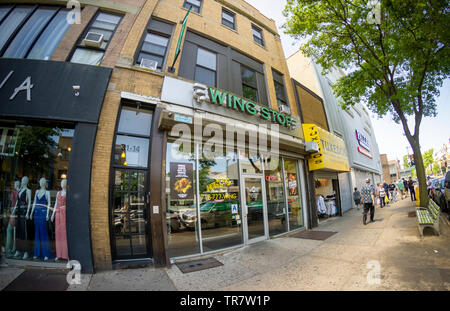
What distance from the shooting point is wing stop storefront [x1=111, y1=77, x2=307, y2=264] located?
509 centimetres

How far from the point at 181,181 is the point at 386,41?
1003cm

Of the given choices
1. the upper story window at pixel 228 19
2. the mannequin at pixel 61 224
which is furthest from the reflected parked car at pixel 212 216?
the upper story window at pixel 228 19

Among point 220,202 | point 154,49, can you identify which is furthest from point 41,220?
point 154,49

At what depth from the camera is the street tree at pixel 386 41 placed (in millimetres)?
6363

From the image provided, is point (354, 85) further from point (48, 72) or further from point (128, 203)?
point (48, 72)

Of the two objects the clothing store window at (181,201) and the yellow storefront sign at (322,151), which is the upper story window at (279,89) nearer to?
the yellow storefront sign at (322,151)

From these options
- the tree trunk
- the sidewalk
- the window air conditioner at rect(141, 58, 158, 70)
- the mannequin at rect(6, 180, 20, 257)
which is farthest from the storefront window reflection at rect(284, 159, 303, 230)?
the mannequin at rect(6, 180, 20, 257)

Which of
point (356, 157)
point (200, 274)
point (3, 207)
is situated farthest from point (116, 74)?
point (356, 157)

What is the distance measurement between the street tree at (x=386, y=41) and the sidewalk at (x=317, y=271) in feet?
14.0

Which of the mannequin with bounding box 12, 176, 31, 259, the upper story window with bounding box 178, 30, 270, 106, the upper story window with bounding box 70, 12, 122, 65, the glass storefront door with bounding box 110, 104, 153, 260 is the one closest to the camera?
the mannequin with bounding box 12, 176, 31, 259

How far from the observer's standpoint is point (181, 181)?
5484 mm

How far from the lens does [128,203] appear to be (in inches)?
196

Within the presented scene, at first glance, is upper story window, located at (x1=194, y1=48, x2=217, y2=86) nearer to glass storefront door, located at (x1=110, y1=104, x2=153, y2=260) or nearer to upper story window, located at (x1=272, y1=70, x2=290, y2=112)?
glass storefront door, located at (x1=110, y1=104, x2=153, y2=260)

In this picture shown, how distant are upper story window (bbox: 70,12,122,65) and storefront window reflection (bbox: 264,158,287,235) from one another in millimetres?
7115
